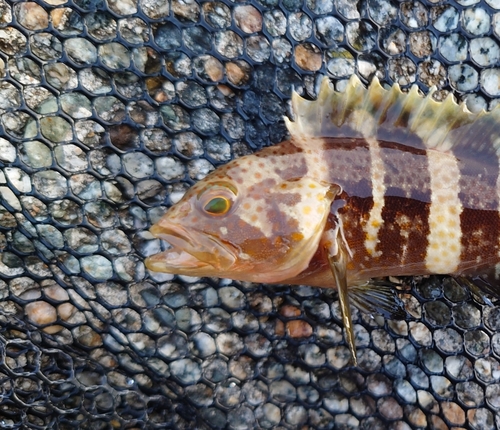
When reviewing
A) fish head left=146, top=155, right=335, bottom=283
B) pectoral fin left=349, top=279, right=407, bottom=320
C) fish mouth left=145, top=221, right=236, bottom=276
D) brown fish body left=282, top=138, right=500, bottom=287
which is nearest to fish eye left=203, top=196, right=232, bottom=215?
fish head left=146, top=155, right=335, bottom=283

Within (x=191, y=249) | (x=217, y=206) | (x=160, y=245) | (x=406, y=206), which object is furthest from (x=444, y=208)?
(x=160, y=245)

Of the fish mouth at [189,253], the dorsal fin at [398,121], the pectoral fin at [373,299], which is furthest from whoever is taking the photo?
the pectoral fin at [373,299]

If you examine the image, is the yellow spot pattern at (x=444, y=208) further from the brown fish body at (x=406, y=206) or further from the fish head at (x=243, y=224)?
the fish head at (x=243, y=224)

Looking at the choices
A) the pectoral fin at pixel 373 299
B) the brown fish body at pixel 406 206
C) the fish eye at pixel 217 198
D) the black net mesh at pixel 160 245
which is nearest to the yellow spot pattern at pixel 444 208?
the brown fish body at pixel 406 206

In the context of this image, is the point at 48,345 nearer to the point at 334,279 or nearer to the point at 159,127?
the point at 159,127

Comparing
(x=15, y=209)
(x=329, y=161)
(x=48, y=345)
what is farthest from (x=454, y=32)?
(x=48, y=345)

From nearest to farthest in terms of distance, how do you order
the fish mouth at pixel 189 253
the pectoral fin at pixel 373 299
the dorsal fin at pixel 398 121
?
the fish mouth at pixel 189 253 < the dorsal fin at pixel 398 121 < the pectoral fin at pixel 373 299

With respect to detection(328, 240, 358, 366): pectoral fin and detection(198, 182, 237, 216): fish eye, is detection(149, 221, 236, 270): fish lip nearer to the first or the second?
detection(198, 182, 237, 216): fish eye
